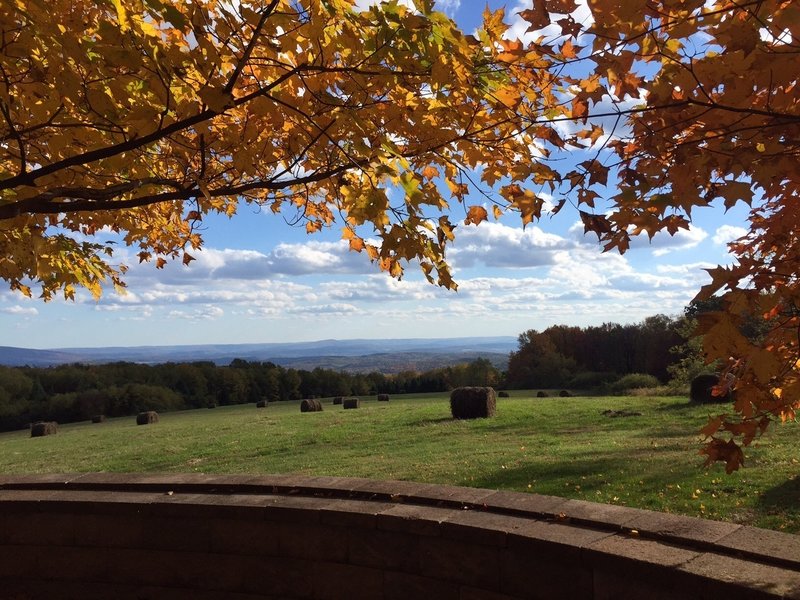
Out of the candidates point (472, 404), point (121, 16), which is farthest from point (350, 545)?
point (472, 404)

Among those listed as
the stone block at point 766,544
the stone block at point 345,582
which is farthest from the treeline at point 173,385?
the stone block at point 766,544

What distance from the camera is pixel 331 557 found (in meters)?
3.23

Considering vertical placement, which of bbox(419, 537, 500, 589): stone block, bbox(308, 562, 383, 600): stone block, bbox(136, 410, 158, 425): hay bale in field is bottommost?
bbox(136, 410, 158, 425): hay bale in field

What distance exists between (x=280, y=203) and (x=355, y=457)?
5107mm

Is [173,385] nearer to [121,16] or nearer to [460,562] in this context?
[121,16]

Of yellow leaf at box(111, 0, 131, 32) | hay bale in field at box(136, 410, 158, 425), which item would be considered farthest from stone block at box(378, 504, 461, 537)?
hay bale in field at box(136, 410, 158, 425)

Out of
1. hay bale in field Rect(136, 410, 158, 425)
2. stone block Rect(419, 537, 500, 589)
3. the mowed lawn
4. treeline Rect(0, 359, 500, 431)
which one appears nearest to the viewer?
stone block Rect(419, 537, 500, 589)

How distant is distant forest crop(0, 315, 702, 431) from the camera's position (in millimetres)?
35562

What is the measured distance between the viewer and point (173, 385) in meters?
41.1

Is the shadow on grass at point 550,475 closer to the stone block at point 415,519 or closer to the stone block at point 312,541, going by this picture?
the stone block at point 415,519

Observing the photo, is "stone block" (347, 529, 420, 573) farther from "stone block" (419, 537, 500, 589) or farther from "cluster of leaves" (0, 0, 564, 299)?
"cluster of leaves" (0, 0, 564, 299)

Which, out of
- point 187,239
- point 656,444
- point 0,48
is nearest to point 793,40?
point 0,48

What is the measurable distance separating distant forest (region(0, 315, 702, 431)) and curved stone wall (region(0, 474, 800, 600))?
30.9 metres

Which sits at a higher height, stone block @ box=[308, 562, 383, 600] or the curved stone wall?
the curved stone wall
